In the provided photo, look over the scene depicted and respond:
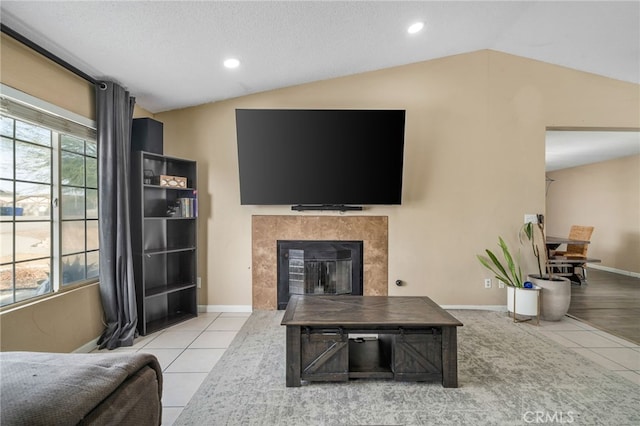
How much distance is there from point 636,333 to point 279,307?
12.5 ft

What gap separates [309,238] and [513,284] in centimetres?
248

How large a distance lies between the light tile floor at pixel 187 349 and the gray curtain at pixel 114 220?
232 mm

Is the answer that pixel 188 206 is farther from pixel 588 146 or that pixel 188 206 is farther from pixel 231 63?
pixel 588 146

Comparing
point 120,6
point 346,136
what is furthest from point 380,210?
point 120,6

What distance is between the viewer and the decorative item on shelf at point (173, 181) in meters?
3.43

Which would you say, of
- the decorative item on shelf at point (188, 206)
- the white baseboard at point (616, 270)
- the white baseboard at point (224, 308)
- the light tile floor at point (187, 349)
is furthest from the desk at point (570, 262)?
the decorative item on shelf at point (188, 206)

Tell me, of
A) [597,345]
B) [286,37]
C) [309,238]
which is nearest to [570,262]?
[597,345]

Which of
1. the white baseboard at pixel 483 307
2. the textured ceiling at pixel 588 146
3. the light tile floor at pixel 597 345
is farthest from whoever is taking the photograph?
the textured ceiling at pixel 588 146

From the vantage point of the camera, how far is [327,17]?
2613 millimetres

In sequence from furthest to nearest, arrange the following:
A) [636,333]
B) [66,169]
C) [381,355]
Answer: [636,333] → [66,169] → [381,355]

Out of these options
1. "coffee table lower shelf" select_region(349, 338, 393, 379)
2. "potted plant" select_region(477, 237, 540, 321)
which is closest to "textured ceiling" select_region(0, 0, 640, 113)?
"potted plant" select_region(477, 237, 540, 321)

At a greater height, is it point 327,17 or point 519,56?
point 519,56

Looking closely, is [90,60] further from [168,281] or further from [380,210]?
[380,210]

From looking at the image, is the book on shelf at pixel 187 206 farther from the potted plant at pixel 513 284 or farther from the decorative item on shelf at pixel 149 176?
the potted plant at pixel 513 284
